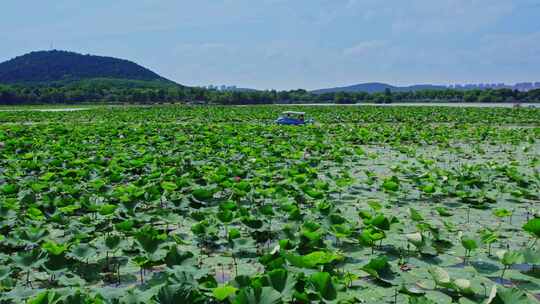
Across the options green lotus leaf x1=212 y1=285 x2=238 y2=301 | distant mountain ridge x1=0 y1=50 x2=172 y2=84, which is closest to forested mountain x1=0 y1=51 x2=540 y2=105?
distant mountain ridge x1=0 y1=50 x2=172 y2=84

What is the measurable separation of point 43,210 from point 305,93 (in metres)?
67.7

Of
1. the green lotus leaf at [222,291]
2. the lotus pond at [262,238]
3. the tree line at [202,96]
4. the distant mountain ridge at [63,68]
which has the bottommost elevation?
the lotus pond at [262,238]

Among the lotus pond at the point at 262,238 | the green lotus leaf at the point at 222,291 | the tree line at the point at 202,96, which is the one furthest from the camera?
the tree line at the point at 202,96

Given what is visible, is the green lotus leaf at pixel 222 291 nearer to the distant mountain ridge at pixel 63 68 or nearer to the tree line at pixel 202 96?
the tree line at pixel 202 96

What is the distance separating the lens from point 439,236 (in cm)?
338

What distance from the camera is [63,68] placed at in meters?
117

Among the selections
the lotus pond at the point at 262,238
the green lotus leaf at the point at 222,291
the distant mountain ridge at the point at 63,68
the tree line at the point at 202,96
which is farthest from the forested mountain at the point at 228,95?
the green lotus leaf at the point at 222,291

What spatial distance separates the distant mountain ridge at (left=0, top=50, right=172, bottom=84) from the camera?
112 meters

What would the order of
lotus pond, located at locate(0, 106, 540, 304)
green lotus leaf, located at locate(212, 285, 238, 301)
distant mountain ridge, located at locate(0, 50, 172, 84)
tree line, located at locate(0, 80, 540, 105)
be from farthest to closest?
distant mountain ridge, located at locate(0, 50, 172, 84), tree line, located at locate(0, 80, 540, 105), lotus pond, located at locate(0, 106, 540, 304), green lotus leaf, located at locate(212, 285, 238, 301)

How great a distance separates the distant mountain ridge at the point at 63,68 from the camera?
112 meters

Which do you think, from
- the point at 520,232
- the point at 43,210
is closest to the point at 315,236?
the point at 520,232

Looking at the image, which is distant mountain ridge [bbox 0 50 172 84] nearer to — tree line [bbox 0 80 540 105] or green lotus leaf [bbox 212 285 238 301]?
tree line [bbox 0 80 540 105]

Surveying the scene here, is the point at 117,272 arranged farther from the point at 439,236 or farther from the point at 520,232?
the point at 520,232

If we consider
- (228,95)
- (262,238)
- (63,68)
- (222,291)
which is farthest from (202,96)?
(63,68)
